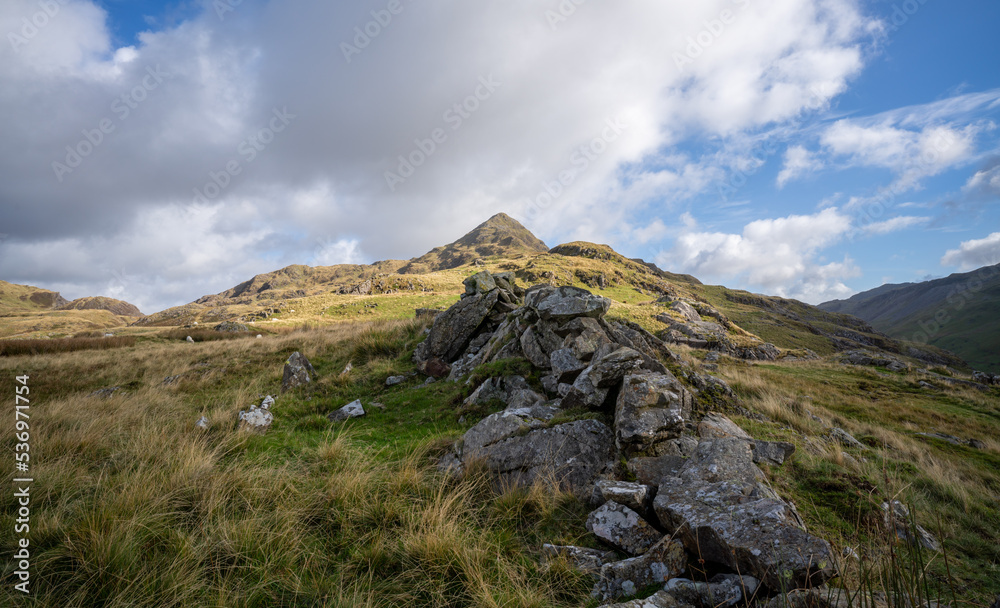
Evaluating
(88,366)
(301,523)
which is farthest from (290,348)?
(301,523)

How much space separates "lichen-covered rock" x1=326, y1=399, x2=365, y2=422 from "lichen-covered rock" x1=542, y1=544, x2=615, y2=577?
7.31 metres

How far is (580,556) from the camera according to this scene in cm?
396

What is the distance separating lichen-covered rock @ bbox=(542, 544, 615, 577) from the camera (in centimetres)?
378

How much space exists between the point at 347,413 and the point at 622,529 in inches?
314

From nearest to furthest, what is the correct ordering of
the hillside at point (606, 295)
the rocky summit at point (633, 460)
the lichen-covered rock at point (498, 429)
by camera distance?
the rocky summit at point (633, 460), the lichen-covered rock at point (498, 429), the hillside at point (606, 295)

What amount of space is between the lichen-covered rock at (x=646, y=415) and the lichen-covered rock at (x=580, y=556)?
79.4 inches

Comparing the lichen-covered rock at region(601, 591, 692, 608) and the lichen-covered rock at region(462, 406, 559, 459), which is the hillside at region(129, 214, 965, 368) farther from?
the lichen-covered rock at region(601, 591, 692, 608)

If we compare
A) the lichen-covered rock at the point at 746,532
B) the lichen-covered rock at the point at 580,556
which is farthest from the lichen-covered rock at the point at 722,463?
→ the lichen-covered rock at the point at 580,556

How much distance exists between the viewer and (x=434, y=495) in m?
5.02

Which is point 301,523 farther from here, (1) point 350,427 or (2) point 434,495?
(1) point 350,427

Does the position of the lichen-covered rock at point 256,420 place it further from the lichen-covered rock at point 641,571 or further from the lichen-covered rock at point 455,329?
the lichen-covered rock at point 641,571

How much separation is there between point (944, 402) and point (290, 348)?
1246 inches

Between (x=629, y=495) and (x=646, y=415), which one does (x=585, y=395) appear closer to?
(x=646, y=415)

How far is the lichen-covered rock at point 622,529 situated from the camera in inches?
161
